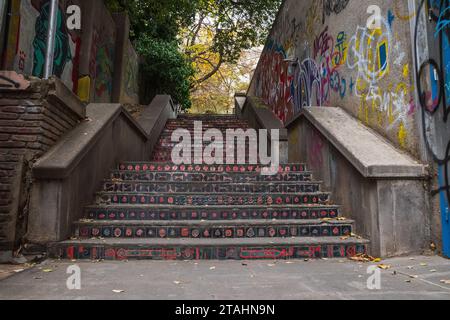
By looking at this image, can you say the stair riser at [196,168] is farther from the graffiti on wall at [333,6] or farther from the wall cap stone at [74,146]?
the graffiti on wall at [333,6]

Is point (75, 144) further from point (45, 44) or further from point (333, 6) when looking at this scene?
point (333, 6)

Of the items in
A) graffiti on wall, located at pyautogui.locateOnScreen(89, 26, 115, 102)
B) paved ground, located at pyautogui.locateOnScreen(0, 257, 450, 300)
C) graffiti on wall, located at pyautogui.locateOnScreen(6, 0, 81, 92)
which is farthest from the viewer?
graffiti on wall, located at pyautogui.locateOnScreen(89, 26, 115, 102)

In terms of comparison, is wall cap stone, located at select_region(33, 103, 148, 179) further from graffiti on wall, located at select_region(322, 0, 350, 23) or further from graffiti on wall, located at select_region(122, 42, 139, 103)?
graffiti on wall, located at select_region(122, 42, 139, 103)

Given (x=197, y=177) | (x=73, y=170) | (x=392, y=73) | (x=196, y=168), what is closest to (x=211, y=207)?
(x=197, y=177)

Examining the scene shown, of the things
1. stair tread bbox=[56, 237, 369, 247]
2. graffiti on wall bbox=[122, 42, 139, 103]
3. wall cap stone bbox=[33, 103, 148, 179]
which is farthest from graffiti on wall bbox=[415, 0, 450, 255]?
graffiti on wall bbox=[122, 42, 139, 103]

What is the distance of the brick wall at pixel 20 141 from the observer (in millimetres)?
3734

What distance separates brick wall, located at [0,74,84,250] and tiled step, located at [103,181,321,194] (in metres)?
1.46

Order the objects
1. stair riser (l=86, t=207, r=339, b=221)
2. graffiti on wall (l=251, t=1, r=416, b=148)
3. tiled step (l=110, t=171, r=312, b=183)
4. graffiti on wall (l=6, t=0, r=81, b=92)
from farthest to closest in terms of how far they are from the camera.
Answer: graffiti on wall (l=6, t=0, r=81, b=92) < tiled step (l=110, t=171, r=312, b=183) < stair riser (l=86, t=207, r=339, b=221) < graffiti on wall (l=251, t=1, r=416, b=148)

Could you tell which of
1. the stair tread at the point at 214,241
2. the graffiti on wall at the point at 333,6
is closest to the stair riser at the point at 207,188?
the stair tread at the point at 214,241

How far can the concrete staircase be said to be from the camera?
154 inches

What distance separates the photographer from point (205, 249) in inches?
155

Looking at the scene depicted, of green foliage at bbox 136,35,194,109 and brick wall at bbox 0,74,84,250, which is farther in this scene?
green foliage at bbox 136,35,194,109

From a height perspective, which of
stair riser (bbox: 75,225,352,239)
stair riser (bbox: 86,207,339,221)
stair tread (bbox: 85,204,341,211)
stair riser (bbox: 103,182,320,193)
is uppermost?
stair riser (bbox: 103,182,320,193)

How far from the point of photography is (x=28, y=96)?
398 cm
